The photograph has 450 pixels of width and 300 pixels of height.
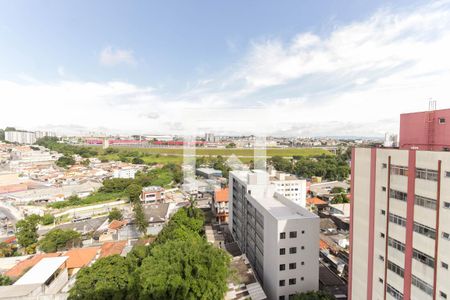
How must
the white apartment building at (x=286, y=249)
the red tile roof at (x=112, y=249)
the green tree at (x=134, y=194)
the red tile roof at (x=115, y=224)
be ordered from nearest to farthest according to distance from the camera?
the white apartment building at (x=286, y=249) < the red tile roof at (x=112, y=249) < the red tile roof at (x=115, y=224) < the green tree at (x=134, y=194)

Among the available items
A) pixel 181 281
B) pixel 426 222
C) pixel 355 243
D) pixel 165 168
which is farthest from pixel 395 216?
pixel 165 168

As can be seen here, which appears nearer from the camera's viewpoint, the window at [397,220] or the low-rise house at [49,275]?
the window at [397,220]

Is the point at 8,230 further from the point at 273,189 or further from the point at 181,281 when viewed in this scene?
the point at 273,189

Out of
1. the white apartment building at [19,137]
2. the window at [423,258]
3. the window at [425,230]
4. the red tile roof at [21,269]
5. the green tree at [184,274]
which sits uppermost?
the white apartment building at [19,137]

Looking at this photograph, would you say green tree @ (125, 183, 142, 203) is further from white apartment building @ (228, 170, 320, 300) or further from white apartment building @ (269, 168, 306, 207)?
white apartment building @ (228, 170, 320, 300)

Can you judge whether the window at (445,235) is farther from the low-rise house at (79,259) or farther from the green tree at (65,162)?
the green tree at (65,162)

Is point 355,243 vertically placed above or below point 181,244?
above

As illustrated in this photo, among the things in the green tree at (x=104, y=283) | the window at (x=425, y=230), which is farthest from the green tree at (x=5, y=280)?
the window at (x=425, y=230)
